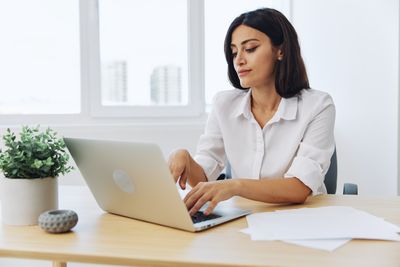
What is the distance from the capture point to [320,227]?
42.0 inches

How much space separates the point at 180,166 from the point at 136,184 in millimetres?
373

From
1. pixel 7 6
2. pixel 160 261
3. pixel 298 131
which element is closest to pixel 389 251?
pixel 160 261

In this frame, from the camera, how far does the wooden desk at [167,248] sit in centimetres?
87

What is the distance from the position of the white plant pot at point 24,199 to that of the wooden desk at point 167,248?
0.02 meters

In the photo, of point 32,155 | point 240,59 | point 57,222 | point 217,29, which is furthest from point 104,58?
point 57,222

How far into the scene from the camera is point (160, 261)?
0.88 metres

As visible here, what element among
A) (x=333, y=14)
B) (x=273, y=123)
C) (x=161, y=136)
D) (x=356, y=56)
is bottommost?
(x=161, y=136)

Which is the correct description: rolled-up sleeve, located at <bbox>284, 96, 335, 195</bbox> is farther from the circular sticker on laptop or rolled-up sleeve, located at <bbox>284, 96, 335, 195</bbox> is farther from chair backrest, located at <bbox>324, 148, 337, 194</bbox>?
the circular sticker on laptop

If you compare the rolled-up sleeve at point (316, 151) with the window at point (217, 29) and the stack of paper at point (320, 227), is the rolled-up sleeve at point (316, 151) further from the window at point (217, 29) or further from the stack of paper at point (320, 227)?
the window at point (217, 29)

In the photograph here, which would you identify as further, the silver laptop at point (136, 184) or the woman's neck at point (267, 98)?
the woman's neck at point (267, 98)

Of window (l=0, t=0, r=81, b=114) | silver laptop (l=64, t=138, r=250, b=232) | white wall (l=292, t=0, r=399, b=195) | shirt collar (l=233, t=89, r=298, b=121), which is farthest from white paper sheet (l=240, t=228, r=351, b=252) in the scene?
window (l=0, t=0, r=81, b=114)

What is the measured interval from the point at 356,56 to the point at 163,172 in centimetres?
196

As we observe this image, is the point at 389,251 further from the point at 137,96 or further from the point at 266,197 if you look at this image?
the point at 137,96

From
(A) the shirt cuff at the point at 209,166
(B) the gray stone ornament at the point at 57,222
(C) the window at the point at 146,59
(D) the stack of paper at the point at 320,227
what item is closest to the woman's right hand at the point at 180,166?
(A) the shirt cuff at the point at 209,166
